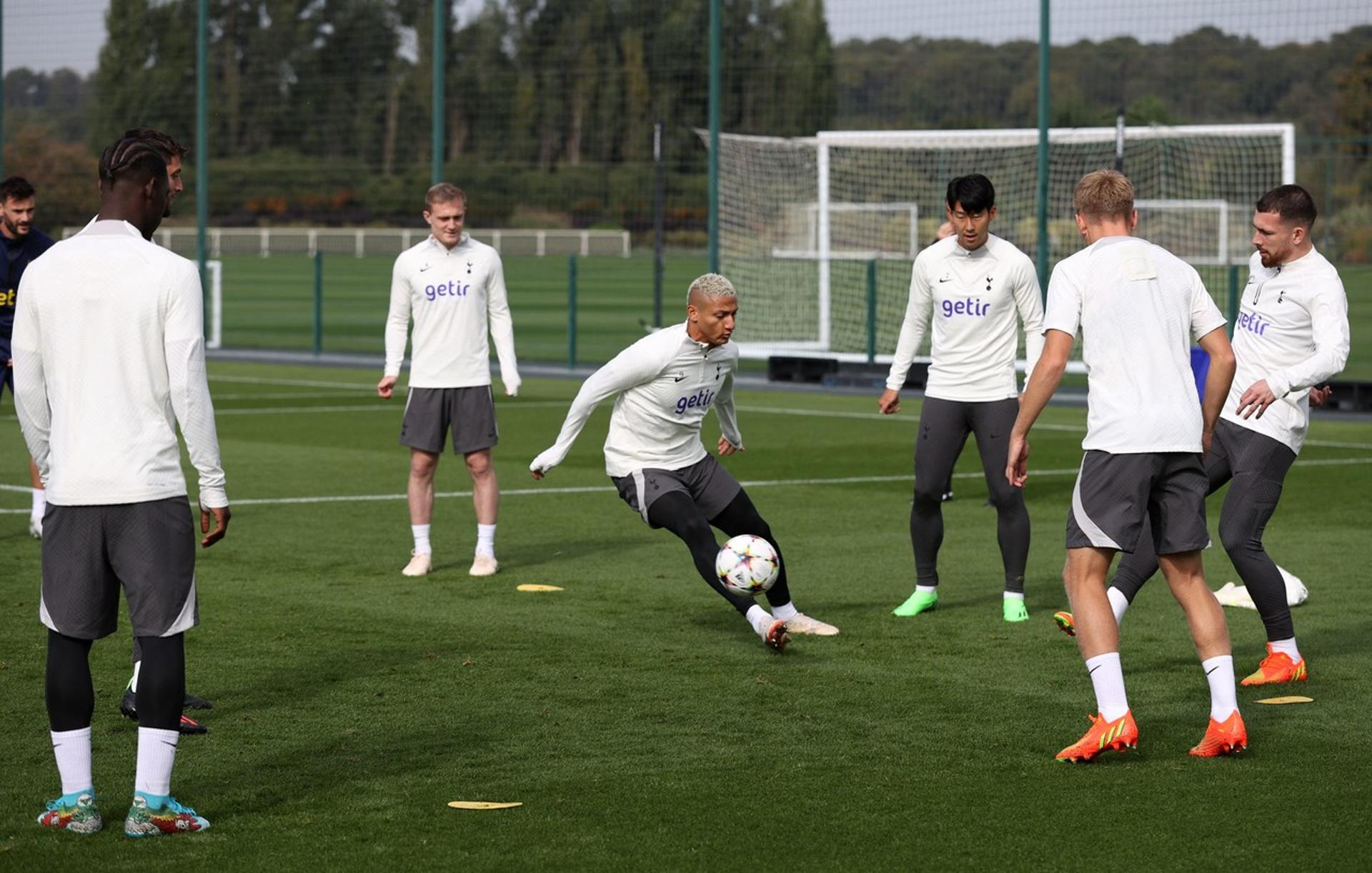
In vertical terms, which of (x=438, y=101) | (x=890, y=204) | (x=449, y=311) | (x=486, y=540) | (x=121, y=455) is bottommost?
(x=486, y=540)

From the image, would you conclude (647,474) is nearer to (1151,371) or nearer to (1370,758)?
(1151,371)

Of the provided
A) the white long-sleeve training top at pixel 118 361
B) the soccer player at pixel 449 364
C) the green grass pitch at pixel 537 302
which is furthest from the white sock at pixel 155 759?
the green grass pitch at pixel 537 302

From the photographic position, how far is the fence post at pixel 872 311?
23.9 meters

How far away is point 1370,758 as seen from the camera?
20.9ft

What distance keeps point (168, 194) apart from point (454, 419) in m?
4.93

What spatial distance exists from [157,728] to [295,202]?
27.6m

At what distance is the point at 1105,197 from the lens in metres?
6.39

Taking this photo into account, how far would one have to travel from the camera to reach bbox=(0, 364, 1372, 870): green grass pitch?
213 inches

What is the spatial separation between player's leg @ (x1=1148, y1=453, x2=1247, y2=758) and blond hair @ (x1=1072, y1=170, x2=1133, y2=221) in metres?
0.82

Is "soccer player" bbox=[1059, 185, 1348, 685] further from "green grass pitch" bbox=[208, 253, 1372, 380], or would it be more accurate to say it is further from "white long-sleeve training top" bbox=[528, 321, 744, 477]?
"green grass pitch" bbox=[208, 253, 1372, 380]

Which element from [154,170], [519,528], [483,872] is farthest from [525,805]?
[519,528]

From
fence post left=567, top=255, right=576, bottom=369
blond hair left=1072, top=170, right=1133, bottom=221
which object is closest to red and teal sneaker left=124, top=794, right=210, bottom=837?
blond hair left=1072, top=170, right=1133, bottom=221

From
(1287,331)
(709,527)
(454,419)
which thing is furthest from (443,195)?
(1287,331)

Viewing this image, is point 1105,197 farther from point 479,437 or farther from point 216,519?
point 479,437
